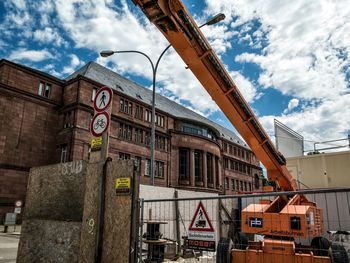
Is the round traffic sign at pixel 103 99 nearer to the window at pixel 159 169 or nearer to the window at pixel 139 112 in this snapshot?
the window at pixel 139 112

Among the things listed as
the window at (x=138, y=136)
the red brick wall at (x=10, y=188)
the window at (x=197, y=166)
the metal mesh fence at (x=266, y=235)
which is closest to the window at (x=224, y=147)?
the window at (x=197, y=166)

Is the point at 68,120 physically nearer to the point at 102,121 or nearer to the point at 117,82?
the point at 117,82

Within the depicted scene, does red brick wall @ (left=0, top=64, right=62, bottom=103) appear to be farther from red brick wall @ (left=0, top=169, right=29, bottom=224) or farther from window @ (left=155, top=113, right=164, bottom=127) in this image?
window @ (left=155, top=113, right=164, bottom=127)

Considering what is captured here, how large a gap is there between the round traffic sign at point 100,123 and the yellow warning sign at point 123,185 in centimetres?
108

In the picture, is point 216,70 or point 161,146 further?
point 161,146

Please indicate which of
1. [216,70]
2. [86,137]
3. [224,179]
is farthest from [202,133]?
[216,70]

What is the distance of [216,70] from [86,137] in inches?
992

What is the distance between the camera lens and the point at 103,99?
20.4 ft

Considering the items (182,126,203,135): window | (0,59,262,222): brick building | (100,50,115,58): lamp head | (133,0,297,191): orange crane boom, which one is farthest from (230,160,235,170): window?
(133,0,297,191): orange crane boom

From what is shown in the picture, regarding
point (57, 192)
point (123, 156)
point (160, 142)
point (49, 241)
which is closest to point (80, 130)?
point (123, 156)

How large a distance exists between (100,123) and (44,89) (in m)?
29.3

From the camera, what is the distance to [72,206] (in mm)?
6352

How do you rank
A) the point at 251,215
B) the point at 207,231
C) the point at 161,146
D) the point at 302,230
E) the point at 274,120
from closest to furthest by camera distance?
the point at 207,231
the point at 302,230
the point at 251,215
the point at 274,120
the point at 161,146

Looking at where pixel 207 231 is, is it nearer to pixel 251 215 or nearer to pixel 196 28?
pixel 251 215
